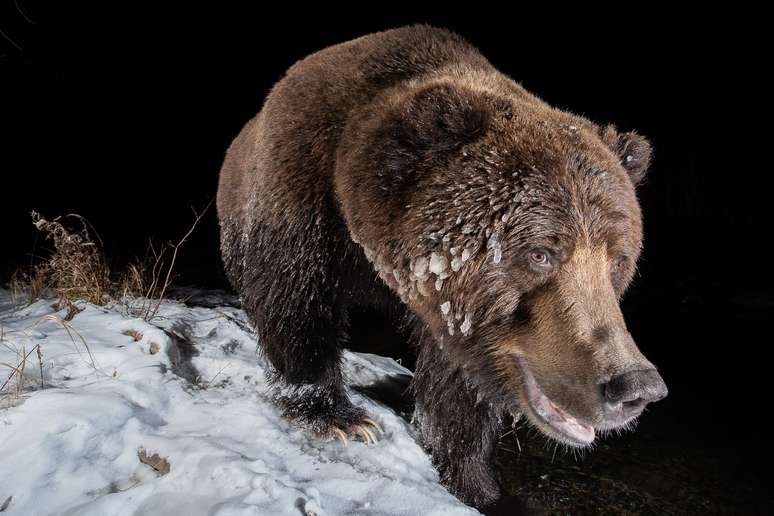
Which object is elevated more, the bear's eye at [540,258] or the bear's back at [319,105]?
the bear's back at [319,105]

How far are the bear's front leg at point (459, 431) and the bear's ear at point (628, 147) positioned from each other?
1.18 m

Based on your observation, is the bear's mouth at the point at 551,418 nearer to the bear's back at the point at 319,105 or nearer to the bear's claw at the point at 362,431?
the bear's claw at the point at 362,431

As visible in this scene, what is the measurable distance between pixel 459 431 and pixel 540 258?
3.66ft

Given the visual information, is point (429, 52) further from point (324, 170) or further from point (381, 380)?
point (381, 380)

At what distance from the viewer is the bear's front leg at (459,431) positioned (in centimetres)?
261

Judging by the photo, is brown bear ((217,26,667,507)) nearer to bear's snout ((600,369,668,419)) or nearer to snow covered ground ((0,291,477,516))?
bear's snout ((600,369,668,419))

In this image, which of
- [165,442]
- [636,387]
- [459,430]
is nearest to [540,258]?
[636,387]

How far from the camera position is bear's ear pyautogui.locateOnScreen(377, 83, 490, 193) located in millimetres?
2104

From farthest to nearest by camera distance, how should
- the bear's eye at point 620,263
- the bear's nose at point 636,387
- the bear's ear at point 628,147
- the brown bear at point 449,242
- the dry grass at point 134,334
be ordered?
the dry grass at point 134,334, the bear's ear at point 628,147, the bear's eye at point 620,263, the brown bear at point 449,242, the bear's nose at point 636,387

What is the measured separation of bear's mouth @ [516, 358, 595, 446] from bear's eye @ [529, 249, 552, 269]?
14.2 inches

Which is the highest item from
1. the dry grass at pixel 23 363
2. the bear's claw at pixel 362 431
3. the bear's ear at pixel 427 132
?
the bear's ear at pixel 427 132

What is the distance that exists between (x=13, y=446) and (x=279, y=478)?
89 cm

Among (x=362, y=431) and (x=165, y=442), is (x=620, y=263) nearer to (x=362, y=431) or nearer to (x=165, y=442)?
(x=362, y=431)

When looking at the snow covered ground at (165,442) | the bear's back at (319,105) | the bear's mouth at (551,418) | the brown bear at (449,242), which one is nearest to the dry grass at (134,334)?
the snow covered ground at (165,442)
